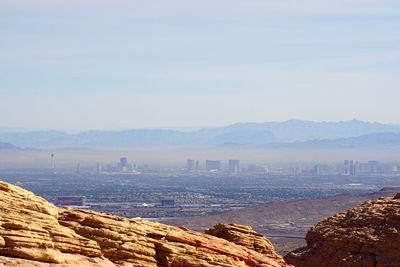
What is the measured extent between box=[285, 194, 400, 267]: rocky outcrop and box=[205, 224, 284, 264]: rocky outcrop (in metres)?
7.72

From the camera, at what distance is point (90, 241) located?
34.1 metres

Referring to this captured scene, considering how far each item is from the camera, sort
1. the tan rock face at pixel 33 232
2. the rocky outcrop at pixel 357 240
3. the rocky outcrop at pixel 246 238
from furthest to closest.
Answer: the rocky outcrop at pixel 357 240, the rocky outcrop at pixel 246 238, the tan rock face at pixel 33 232

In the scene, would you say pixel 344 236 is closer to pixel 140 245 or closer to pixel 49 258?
pixel 140 245

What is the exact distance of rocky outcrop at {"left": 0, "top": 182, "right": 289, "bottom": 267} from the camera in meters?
31.7

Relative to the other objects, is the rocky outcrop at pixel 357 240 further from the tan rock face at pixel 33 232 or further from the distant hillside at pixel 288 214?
the distant hillside at pixel 288 214

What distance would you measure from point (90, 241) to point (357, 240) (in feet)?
72.0

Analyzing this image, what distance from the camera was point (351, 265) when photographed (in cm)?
5144

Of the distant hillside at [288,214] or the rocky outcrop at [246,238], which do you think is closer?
the rocky outcrop at [246,238]

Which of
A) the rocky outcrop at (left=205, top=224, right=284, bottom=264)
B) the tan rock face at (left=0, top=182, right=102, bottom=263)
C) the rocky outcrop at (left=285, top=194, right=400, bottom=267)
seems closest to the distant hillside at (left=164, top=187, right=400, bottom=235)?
the rocky outcrop at (left=285, top=194, right=400, bottom=267)

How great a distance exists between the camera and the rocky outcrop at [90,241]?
31688mm

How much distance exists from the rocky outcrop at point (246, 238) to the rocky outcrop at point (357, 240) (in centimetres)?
772

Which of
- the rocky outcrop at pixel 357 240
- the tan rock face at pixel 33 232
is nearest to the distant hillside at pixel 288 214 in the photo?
the rocky outcrop at pixel 357 240

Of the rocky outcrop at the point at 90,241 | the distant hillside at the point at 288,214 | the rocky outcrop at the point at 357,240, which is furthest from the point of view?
the distant hillside at the point at 288,214

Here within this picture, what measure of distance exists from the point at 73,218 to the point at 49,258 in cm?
431
